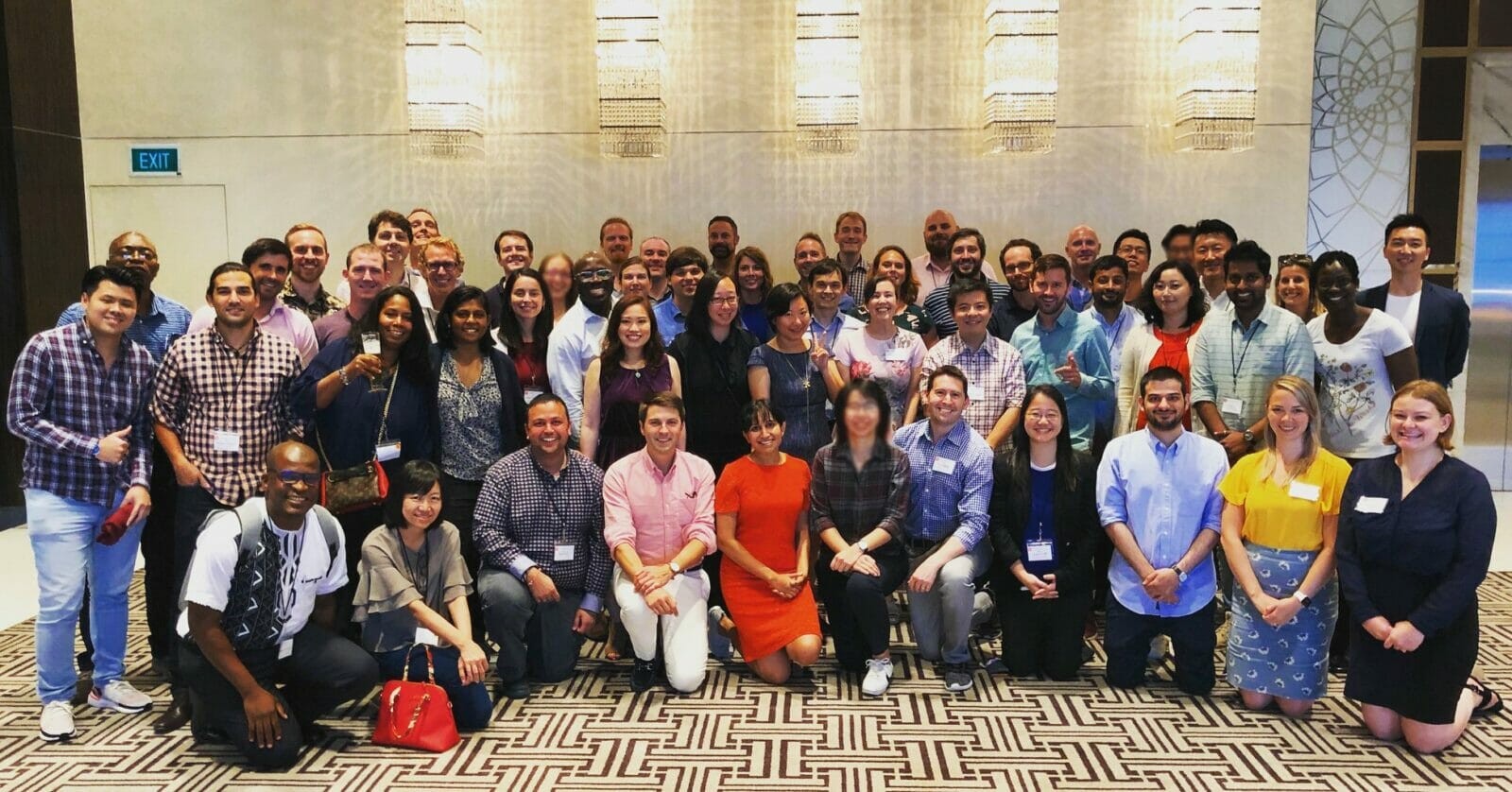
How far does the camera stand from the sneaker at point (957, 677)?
150 inches

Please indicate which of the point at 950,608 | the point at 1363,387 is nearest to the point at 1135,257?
the point at 1363,387

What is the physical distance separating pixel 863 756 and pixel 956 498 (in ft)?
4.03

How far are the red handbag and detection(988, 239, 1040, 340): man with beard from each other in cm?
317

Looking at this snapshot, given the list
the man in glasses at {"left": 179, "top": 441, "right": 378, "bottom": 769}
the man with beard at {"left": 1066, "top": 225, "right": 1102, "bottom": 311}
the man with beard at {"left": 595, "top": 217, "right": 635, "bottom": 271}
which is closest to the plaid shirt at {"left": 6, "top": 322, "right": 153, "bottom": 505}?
the man in glasses at {"left": 179, "top": 441, "right": 378, "bottom": 769}

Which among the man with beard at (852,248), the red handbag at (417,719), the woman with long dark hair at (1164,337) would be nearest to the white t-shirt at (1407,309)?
the woman with long dark hair at (1164,337)

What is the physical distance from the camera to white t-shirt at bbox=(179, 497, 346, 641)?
298cm

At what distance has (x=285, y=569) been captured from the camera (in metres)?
3.15

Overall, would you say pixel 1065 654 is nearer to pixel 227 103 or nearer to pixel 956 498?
pixel 956 498

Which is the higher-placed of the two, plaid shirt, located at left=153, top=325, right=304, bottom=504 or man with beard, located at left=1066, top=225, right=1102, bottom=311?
man with beard, located at left=1066, top=225, right=1102, bottom=311

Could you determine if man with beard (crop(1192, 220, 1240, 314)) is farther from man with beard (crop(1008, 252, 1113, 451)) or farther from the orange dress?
the orange dress

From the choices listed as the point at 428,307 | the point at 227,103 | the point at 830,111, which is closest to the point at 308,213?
the point at 227,103

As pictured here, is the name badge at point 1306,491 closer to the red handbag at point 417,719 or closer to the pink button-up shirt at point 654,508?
the pink button-up shirt at point 654,508

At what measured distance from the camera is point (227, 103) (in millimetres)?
6875

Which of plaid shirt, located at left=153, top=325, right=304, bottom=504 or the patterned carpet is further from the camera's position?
plaid shirt, located at left=153, top=325, right=304, bottom=504
